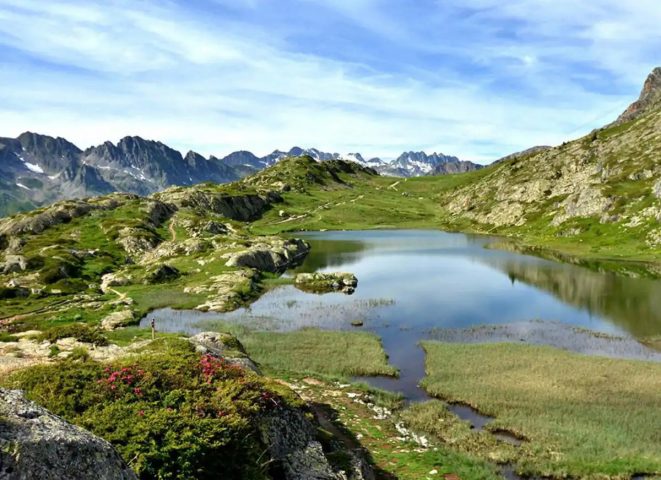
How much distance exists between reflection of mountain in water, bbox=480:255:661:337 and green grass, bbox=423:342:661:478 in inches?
795

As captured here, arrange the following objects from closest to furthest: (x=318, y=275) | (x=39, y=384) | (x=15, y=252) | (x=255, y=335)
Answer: (x=39, y=384), (x=255, y=335), (x=318, y=275), (x=15, y=252)

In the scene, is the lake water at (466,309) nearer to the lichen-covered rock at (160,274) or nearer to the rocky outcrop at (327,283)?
the rocky outcrop at (327,283)

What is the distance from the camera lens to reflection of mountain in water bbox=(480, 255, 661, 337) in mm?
69562

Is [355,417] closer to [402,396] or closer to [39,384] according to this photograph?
[402,396]

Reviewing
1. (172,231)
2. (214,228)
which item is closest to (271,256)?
(214,228)

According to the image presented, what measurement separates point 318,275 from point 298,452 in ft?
270

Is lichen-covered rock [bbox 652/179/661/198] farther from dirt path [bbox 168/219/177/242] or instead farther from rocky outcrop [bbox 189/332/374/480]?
rocky outcrop [bbox 189/332/374/480]

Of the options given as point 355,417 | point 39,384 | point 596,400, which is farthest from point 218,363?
point 596,400

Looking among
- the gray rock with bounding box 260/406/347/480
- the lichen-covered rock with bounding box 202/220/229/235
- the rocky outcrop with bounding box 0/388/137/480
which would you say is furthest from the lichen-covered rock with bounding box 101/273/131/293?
the rocky outcrop with bounding box 0/388/137/480

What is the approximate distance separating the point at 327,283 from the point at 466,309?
32077 mm

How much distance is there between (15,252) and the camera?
117250 mm

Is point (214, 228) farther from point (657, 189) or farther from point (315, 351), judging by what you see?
point (657, 189)

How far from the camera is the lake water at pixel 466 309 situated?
2410 inches

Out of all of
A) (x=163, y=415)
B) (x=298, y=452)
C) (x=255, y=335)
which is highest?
(x=163, y=415)
